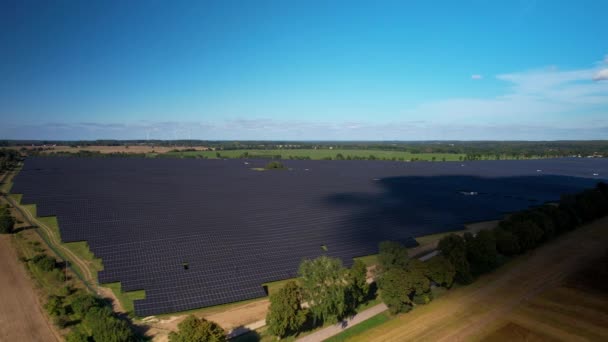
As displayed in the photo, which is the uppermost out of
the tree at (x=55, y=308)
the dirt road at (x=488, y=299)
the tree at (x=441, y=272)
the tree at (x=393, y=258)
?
the tree at (x=393, y=258)

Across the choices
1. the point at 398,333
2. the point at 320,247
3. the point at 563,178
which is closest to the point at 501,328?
the point at 398,333

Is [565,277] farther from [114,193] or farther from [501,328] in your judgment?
[114,193]

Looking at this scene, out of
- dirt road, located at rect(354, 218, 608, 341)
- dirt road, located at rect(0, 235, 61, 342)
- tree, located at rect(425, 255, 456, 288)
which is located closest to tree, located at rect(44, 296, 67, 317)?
dirt road, located at rect(0, 235, 61, 342)

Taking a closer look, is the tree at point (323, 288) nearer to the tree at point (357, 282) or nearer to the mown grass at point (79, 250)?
the tree at point (357, 282)

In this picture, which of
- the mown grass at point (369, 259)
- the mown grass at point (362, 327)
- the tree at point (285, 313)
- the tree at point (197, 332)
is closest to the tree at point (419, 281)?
the mown grass at point (362, 327)

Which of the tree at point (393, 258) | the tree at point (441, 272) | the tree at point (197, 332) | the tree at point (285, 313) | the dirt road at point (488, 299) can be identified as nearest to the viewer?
the tree at point (197, 332)

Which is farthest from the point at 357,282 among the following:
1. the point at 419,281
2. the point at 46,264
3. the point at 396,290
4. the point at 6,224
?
the point at 6,224
